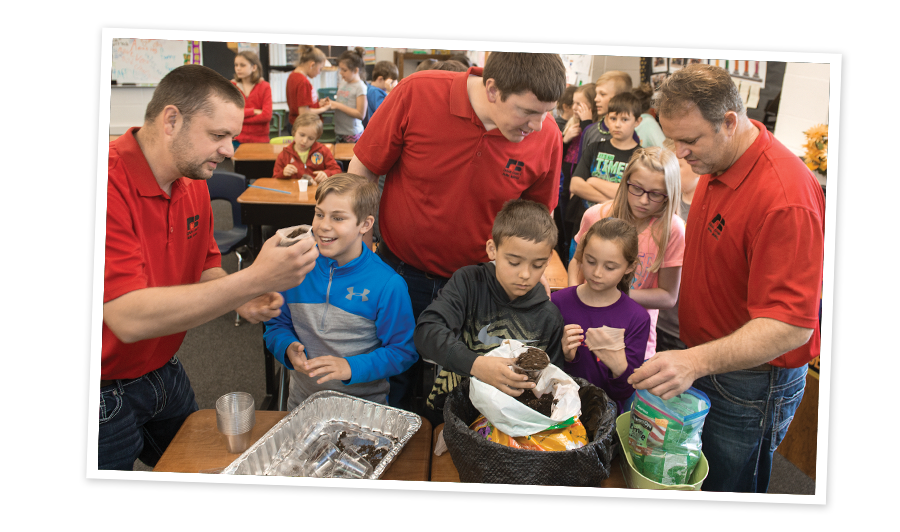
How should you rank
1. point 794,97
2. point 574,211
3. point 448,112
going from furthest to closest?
point 574,211
point 794,97
point 448,112

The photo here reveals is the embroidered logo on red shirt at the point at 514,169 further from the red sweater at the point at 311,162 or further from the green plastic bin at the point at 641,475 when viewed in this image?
the red sweater at the point at 311,162

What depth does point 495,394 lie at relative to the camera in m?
1.23

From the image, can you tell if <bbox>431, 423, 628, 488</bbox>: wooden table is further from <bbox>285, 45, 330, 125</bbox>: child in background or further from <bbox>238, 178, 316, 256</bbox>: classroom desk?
<bbox>285, 45, 330, 125</bbox>: child in background

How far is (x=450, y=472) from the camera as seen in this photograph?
1363mm

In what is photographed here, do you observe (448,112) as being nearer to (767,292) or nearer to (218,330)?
(767,292)

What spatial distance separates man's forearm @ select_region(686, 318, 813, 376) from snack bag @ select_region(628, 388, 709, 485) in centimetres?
13

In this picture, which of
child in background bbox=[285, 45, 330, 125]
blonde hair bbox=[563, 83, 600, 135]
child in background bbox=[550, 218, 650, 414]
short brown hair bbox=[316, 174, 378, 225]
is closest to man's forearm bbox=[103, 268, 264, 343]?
short brown hair bbox=[316, 174, 378, 225]

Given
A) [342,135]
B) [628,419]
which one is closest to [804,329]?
[628,419]

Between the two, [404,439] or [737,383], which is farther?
[737,383]

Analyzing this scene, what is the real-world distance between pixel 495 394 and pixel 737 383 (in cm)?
77

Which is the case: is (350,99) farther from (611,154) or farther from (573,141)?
(611,154)

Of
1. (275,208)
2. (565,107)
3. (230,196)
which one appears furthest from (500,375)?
(565,107)

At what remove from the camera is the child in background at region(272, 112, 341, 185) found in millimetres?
4230

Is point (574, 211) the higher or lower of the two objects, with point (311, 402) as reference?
higher
